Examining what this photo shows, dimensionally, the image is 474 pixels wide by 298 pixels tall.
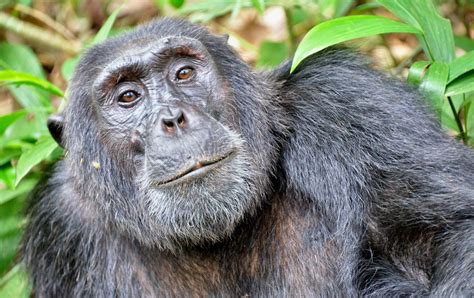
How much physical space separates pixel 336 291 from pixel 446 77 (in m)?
1.40

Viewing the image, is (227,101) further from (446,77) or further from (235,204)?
(446,77)

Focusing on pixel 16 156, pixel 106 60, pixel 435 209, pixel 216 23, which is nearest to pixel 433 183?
pixel 435 209

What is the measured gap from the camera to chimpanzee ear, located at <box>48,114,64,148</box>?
5.34m

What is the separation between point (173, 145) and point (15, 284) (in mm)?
2359

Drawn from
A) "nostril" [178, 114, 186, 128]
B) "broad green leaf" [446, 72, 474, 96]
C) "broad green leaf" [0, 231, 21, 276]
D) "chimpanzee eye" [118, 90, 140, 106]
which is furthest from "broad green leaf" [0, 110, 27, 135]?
"broad green leaf" [446, 72, 474, 96]

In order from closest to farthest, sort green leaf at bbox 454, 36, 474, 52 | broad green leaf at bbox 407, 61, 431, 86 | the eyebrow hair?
the eyebrow hair
broad green leaf at bbox 407, 61, 431, 86
green leaf at bbox 454, 36, 474, 52

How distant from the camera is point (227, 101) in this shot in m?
4.89

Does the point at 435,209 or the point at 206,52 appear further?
the point at 206,52

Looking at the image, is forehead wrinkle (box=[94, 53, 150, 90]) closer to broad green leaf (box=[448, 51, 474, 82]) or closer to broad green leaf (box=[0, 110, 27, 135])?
broad green leaf (box=[0, 110, 27, 135])

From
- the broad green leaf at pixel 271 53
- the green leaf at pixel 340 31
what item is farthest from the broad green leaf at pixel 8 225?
the green leaf at pixel 340 31

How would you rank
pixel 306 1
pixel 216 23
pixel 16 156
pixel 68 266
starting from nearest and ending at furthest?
pixel 68 266 → pixel 16 156 → pixel 306 1 → pixel 216 23

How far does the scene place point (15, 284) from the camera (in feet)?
20.1

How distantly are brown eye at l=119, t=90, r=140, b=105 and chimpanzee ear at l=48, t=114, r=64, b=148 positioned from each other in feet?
2.00

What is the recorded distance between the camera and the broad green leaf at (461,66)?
490 centimetres
